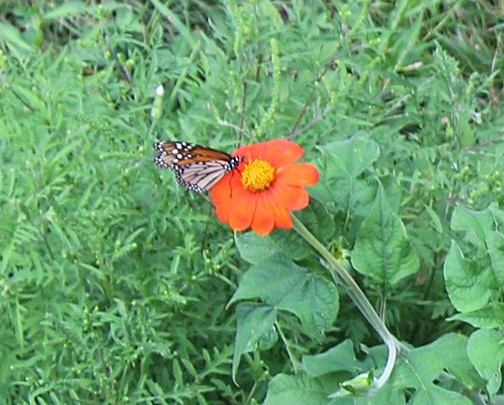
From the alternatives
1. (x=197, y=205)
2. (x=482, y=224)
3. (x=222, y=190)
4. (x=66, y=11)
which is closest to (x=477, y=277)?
(x=482, y=224)

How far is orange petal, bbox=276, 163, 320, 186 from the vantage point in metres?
1.36

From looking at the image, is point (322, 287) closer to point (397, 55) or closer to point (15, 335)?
point (15, 335)

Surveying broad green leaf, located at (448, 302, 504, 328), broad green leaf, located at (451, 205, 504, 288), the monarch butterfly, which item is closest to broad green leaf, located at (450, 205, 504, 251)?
broad green leaf, located at (451, 205, 504, 288)

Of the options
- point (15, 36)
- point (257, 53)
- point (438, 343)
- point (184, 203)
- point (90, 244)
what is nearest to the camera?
point (438, 343)

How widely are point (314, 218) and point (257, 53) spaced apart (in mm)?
636

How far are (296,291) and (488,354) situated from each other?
0.89 feet

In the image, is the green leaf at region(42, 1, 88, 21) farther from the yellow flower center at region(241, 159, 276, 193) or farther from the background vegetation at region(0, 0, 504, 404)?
the yellow flower center at region(241, 159, 276, 193)

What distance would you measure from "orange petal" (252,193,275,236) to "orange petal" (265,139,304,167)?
83mm

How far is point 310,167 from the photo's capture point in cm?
138

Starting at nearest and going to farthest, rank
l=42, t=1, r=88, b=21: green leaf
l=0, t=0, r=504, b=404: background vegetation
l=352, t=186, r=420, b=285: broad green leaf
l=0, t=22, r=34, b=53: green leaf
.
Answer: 1. l=352, t=186, r=420, b=285: broad green leaf
2. l=0, t=0, r=504, b=404: background vegetation
3. l=0, t=22, r=34, b=53: green leaf
4. l=42, t=1, r=88, b=21: green leaf

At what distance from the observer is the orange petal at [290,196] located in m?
1.34

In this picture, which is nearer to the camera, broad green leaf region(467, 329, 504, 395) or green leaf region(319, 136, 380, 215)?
broad green leaf region(467, 329, 504, 395)

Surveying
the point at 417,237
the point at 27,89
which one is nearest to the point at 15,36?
the point at 27,89

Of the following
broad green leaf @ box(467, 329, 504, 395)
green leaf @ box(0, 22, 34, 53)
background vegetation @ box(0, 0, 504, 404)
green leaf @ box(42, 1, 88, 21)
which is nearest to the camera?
broad green leaf @ box(467, 329, 504, 395)
